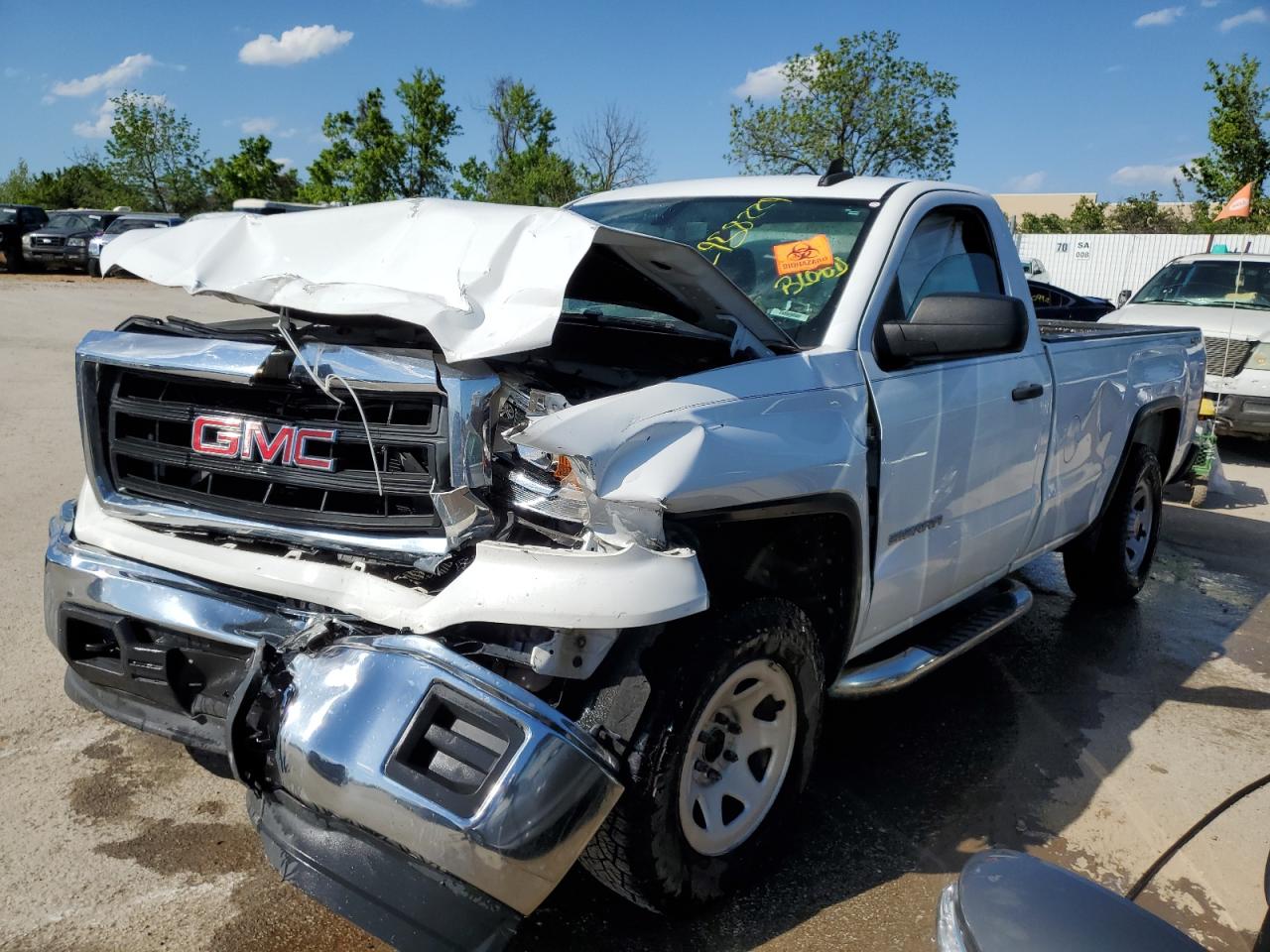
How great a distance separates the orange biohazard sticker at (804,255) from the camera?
11.0 feet

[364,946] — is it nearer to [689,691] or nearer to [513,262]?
[689,691]

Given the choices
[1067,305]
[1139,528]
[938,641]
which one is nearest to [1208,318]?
[1067,305]

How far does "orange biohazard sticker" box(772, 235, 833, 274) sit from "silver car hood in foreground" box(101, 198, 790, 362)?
1.89 ft

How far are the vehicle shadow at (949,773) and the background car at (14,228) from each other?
29.4m

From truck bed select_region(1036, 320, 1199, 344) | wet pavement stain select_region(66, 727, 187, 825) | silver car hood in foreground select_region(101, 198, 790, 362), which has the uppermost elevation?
silver car hood in foreground select_region(101, 198, 790, 362)

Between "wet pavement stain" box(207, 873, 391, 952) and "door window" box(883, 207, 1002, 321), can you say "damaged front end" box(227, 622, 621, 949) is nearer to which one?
"wet pavement stain" box(207, 873, 391, 952)

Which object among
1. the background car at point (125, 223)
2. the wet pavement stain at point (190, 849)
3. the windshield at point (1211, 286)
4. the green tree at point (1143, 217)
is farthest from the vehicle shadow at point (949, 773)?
the green tree at point (1143, 217)

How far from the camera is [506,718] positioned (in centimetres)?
212

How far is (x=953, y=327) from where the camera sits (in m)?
3.07

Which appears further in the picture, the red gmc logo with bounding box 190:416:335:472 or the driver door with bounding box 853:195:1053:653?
the driver door with bounding box 853:195:1053:653

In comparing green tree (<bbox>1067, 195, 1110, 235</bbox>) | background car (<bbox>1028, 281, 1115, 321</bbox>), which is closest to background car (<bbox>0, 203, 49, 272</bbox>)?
background car (<bbox>1028, 281, 1115, 321</bbox>)

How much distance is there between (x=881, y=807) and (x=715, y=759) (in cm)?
96

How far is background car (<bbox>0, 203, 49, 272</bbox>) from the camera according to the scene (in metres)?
27.3

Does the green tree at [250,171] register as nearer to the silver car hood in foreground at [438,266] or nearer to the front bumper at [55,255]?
the front bumper at [55,255]
